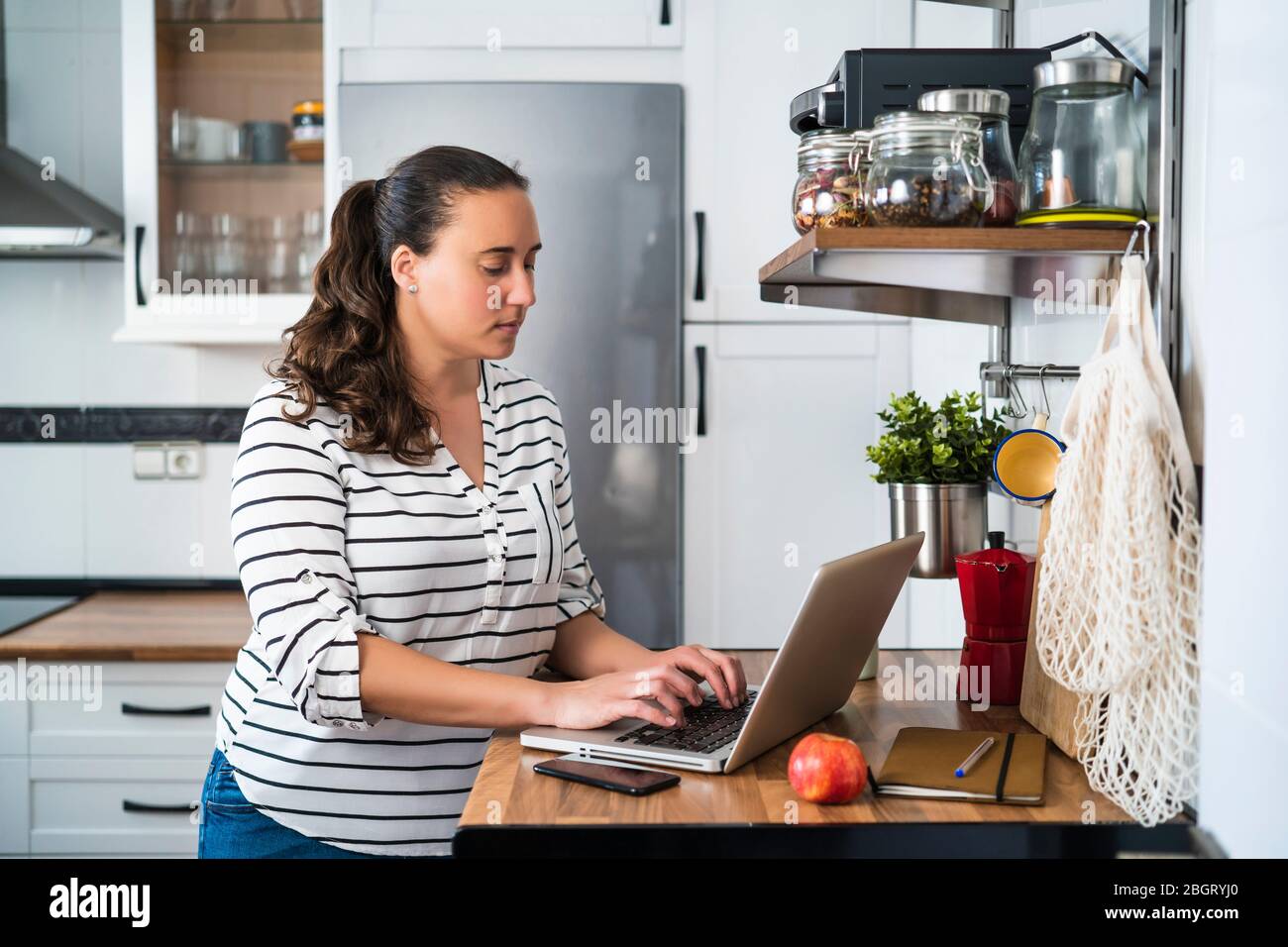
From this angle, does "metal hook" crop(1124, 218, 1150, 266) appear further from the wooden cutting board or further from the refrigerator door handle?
the refrigerator door handle

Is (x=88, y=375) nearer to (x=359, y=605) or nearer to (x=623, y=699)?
(x=359, y=605)

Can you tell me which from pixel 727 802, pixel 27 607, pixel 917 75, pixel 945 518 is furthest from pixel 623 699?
pixel 27 607

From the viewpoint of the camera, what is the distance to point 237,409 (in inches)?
110

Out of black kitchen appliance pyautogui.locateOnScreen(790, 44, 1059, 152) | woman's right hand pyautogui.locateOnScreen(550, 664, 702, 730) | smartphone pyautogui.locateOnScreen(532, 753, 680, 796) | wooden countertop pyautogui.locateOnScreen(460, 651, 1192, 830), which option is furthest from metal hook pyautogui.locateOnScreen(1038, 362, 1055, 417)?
smartphone pyautogui.locateOnScreen(532, 753, 680, 796)

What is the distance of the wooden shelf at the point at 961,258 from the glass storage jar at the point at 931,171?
0.03m

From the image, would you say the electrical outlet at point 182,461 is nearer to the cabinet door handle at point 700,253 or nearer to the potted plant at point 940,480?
the cabinet door handle at point 700,253

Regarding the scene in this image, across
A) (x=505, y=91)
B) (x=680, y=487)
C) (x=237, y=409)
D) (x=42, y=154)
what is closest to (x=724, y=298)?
(x=680, y=487)

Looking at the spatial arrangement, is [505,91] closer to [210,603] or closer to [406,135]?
[406,135]

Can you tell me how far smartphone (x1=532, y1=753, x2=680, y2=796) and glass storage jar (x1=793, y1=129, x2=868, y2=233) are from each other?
600mm

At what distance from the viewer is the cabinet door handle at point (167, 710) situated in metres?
2.32

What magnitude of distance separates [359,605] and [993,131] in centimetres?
83

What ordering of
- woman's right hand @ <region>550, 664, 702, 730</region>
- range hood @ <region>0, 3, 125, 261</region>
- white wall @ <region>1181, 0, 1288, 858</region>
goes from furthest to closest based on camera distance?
range hood @ <region>0, 3, 125, 261</region> → woman's right hand @ <region>550, 664, 702, 730</region> → white wall @ <region>1181, 0, 1288, 858</region>

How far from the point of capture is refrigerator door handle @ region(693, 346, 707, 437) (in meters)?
2.37

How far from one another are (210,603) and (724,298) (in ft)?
4.36
